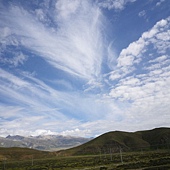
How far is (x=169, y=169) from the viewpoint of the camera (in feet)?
112

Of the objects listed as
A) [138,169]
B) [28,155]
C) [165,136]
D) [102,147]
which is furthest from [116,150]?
[138,169]

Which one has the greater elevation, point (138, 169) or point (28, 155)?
point (28, 155)

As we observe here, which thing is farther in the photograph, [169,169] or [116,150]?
[116,150]

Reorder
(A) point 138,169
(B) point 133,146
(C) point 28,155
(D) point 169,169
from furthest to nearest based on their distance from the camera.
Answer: (B) point 133,146 → (C) point 28,155 → (A) point 138,169 → (D) point 169,169

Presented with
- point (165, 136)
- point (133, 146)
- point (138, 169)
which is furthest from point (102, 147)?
point (138, 169)

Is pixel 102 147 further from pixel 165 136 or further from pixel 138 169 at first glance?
pixel 138 169

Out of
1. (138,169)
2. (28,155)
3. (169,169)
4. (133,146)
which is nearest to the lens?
(169,169)

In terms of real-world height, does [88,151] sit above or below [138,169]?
above

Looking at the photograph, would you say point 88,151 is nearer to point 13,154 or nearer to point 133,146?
point 133,146

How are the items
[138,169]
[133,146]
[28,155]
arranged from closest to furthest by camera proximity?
[138,169], [28,155], [133,146]

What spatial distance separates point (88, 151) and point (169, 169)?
167 metres

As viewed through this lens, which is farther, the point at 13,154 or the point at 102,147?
the point at 102,147

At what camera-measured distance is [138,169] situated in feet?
131

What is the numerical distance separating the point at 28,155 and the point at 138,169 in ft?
528
